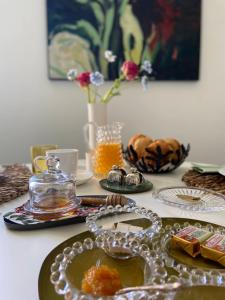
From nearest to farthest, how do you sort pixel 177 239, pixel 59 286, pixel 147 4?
pixel 59 286 → pixel 177 239 → pixel 147 4

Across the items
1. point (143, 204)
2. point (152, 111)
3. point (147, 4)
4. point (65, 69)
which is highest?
point (147, 4)

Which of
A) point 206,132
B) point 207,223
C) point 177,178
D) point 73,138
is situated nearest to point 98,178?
point 177,178

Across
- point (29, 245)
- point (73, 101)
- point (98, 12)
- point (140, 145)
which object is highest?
point (98, 12)

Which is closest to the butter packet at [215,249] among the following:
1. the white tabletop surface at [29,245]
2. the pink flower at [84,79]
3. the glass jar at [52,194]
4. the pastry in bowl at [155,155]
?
the white tabletop surface at [29,245]

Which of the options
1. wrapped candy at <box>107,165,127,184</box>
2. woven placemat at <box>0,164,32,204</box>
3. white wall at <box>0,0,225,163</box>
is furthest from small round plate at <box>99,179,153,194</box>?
white wall at <box>0,0,225,163</box>

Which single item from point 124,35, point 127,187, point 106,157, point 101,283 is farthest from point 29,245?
point 124,35

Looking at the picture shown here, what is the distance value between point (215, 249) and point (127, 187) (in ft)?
1.67

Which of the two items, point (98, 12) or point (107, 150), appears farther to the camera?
point (98, 12)

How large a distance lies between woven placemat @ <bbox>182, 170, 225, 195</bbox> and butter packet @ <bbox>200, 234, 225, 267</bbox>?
0.44 metres

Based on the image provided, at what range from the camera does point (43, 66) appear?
7.47 feet

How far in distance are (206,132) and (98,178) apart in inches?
49.0

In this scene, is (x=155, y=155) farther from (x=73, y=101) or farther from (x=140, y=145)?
(x=73, y=101)

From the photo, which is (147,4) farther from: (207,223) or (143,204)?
(207,223)

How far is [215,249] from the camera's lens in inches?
25.4
